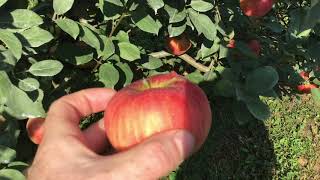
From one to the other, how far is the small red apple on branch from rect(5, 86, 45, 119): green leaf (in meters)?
0.21

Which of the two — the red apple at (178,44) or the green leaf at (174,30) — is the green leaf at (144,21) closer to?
the green leaf at (174,30)

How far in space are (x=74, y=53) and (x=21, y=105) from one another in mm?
440

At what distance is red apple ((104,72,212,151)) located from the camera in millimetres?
1348

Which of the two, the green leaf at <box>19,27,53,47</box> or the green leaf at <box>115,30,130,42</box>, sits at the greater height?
the green leaf at <box>19,27,53,47</box>

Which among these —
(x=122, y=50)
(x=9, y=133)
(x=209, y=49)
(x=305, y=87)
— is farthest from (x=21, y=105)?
(x=305, y=87)

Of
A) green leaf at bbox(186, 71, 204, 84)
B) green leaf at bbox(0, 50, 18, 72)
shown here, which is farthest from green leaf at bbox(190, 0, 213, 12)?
green leaf at bbox(0, 50, 18, 72)

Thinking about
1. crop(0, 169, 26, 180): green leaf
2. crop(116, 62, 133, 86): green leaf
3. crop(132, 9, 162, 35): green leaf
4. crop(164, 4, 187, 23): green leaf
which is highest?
crop(132, 9, 162, 35): green leaf

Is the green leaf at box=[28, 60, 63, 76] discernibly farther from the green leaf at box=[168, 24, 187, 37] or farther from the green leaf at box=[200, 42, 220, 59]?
the green leaf at box=[200, 42, 220, 59]

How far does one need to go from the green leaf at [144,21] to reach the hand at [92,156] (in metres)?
0.39

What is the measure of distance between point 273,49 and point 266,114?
0.83 meters

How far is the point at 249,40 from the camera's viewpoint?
89.1 inches

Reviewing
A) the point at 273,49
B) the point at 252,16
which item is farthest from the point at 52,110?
the point at 273,49

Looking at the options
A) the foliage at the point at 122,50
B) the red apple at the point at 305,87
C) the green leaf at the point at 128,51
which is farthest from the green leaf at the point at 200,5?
the red apple at the point at 305,87

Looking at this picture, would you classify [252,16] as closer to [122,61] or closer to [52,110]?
[122,61]
